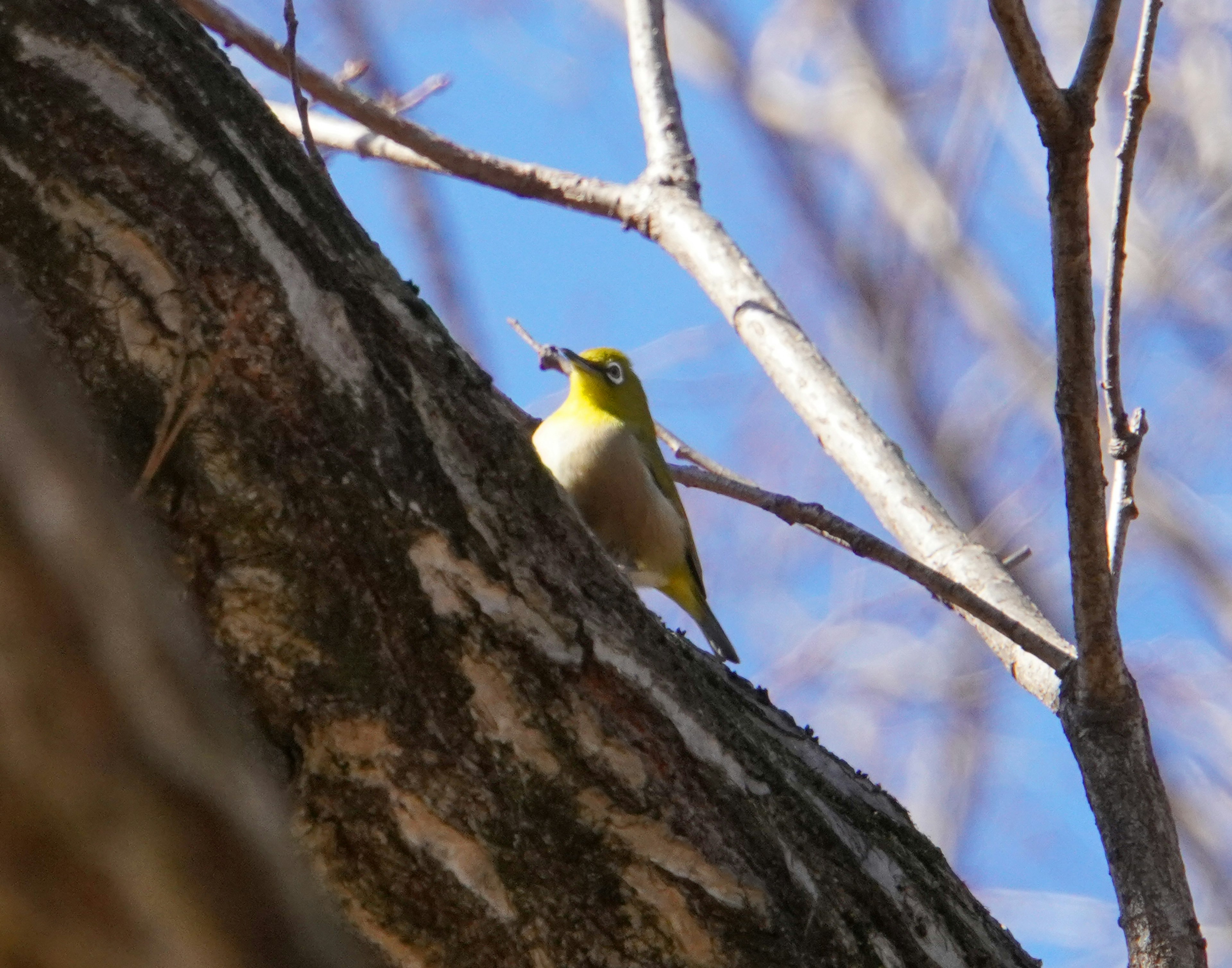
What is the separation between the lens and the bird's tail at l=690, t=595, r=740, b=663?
17.3 ft

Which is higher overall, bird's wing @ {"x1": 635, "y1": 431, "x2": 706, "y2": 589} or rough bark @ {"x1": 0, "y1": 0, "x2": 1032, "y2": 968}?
bird's wing @ {"x1": 635, "y1": 431, "x2": 706, "y2": 589}

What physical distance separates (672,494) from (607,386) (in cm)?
62

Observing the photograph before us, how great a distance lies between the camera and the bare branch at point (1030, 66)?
174 centimetres

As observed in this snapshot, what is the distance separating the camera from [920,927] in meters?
2.06

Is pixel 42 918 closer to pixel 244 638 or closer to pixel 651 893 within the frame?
pixel 244 638

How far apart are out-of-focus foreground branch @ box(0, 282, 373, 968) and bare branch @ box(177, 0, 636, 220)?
8.96 feet

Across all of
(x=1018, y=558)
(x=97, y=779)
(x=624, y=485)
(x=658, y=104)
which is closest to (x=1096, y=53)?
(x=1018, y=558)

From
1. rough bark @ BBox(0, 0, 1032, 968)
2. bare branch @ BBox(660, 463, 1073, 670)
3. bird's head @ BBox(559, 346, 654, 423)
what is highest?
bird's head @ BBox(559, 346, 654, 423)

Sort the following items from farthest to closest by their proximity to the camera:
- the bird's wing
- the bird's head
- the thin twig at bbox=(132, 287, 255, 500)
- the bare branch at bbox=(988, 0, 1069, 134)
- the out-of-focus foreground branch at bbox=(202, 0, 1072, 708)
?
the bird's head, the bird's wing, the out-of-focus foreground branch at bbox=(202, 0, 1072, 708), the bare branch at bbox=(988, 0, 1069, 134), the thin twig at bbox=(132, 287, 255, 500)

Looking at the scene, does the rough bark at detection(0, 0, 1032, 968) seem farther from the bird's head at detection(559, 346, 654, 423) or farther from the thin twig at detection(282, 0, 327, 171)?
the bird's head at detection(559, 346, 654, 423)

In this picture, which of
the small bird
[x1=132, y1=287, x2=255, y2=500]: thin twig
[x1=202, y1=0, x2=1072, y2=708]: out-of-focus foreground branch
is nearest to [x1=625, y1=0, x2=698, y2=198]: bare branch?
[x1=202, y1=0, x2=1072, y2=708]: out-of-focus foreground branch

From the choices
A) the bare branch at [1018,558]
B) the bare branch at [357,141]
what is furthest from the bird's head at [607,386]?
the bare branch at [1018,558]

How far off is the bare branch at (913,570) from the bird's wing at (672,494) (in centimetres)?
271

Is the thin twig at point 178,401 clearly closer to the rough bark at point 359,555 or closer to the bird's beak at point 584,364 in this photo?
the rough bark at point 359,555
